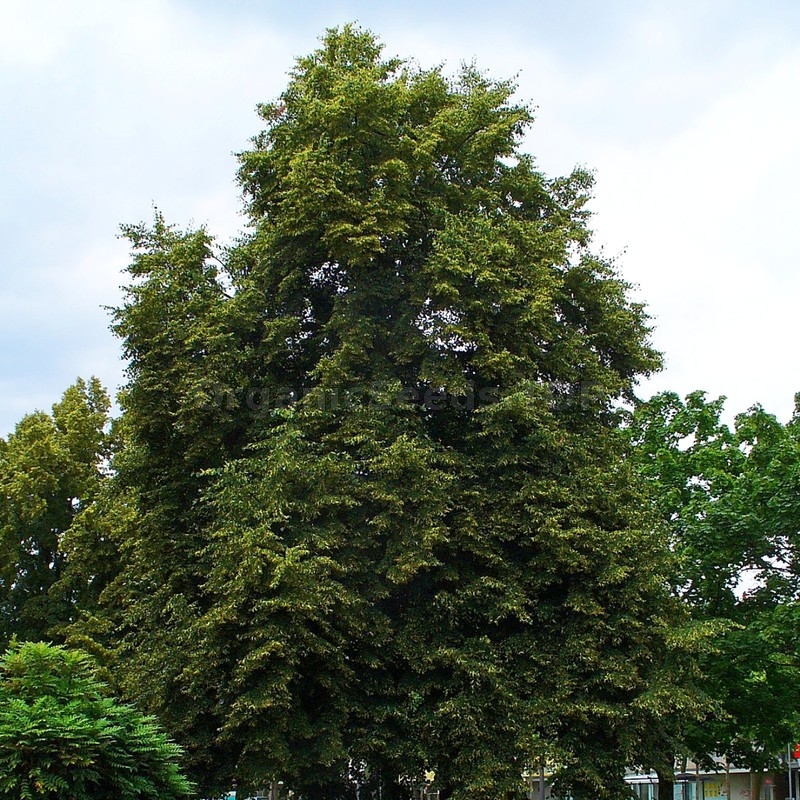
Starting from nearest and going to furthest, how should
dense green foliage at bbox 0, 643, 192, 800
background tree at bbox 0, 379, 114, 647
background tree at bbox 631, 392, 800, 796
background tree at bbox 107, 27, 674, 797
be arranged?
dense green foliage at bbox 0, 643, 192, 800 < background tree at bbox 107, 27, 674, 797 < background tree at bbox 631, 392, 800, 796 < background tree at bbox 0, 379, 114, 647

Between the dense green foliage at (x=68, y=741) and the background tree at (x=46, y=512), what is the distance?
55.7 ft

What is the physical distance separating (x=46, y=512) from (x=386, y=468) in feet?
60.4

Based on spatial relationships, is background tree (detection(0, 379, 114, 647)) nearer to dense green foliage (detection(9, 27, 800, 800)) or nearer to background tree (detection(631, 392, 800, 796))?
dense green foliage (detection(9, 27, 800, 800))

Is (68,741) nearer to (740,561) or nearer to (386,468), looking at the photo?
(386,468)

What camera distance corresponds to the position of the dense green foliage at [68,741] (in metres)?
10.4

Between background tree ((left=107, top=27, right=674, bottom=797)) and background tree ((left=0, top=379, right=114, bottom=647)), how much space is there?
956 cm

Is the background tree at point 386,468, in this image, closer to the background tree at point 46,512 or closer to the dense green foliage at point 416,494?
the dense green foliage at point 416,494

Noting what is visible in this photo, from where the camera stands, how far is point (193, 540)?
18578 mm

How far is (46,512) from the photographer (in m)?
30.9

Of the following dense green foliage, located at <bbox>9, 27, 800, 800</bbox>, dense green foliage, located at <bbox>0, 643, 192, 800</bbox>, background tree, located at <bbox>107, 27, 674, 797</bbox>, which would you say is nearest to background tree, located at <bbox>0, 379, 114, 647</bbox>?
dense green foliage, located at <bbox>9, 27, 800, 800</bbox>

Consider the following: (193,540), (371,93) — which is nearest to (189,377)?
(193,540)

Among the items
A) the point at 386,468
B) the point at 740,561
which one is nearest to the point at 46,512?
the point at 386,468

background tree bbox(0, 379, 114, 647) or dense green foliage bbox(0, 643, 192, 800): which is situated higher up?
background tree bbox(0, 379, 114, 647)

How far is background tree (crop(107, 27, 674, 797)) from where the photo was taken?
15961 millimetres
